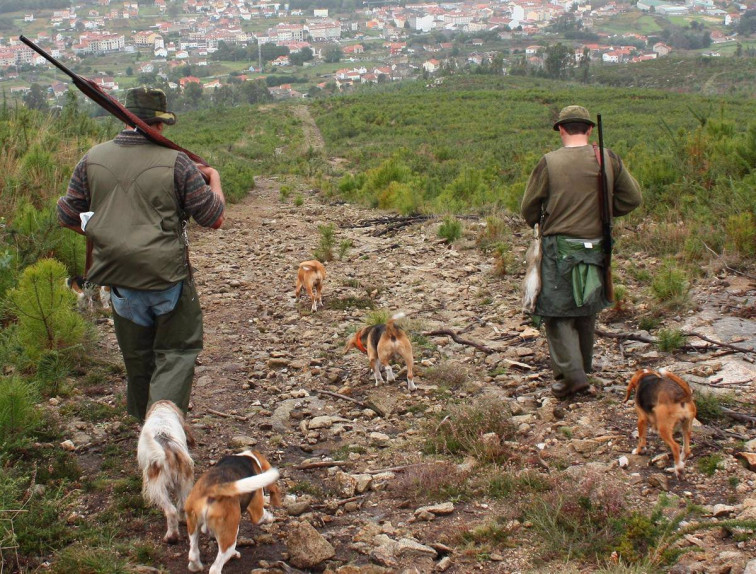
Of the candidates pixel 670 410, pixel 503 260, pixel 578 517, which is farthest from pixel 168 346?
pixel 503 260

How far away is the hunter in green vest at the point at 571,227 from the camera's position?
5535mm

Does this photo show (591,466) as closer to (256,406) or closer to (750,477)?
(750,477)

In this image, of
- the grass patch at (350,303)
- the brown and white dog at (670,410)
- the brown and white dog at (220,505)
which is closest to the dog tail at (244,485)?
the brown and white dog at (220,505)

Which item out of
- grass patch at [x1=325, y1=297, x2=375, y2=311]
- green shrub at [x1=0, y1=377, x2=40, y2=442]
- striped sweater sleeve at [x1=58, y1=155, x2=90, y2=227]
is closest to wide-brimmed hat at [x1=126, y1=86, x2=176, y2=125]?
striped sweater sleeve at [x1=58, y1=155, x2=90, y2=227]

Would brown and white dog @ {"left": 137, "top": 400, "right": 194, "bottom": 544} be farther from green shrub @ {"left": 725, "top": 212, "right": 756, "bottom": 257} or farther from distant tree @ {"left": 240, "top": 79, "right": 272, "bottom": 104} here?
distant tree @ {"left": 240, "top": 79, "right": 272, "bottom": 104}

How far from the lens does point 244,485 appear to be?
3.50 m

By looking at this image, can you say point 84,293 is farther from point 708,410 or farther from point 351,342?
point 708,410

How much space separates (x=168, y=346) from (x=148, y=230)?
747 millimetres

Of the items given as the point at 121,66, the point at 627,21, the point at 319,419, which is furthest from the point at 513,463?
the point at 627,21

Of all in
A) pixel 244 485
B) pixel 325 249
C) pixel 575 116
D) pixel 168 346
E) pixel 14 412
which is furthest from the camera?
pixel 325 249

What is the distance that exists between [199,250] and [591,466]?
8.64 meters

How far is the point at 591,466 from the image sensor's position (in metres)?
4.59

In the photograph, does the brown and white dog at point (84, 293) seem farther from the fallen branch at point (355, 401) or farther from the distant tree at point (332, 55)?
the distant tree at point (332, 55)

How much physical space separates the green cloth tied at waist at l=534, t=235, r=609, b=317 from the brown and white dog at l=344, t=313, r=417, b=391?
114 centimetres
